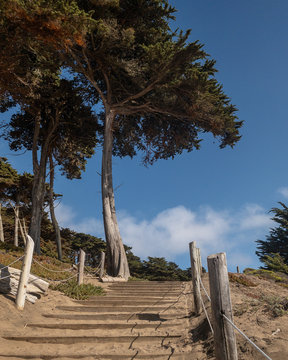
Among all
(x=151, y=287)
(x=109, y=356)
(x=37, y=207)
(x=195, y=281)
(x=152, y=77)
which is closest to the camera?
(x=109, y=356)

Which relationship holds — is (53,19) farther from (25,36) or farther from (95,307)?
(95,307)

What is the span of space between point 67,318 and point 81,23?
1050 centimetres

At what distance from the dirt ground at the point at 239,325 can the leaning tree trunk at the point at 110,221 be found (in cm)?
646

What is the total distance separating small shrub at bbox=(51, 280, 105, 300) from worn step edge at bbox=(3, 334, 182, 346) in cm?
284

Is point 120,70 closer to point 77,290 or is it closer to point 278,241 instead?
point 77,290

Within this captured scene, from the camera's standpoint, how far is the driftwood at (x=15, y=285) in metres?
6.57

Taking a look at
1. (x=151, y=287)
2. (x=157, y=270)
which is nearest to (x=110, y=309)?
(x=151, y=287)

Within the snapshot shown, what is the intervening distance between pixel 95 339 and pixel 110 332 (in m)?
0.54

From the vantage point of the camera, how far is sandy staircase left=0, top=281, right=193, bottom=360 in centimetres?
483

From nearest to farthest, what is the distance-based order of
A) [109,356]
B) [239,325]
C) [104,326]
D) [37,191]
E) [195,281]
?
[109,356] < [239,325] < [104,326] < [195,281] < [37,191]

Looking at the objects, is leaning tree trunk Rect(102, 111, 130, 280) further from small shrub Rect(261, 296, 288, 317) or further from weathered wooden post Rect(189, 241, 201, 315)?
small shrub Rect(261, 296, 288, 317)

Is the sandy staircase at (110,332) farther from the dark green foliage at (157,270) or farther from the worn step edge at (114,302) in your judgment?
the dark green foliage at (157,270)

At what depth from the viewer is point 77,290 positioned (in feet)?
27.7

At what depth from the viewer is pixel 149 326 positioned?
6250 millimetres
